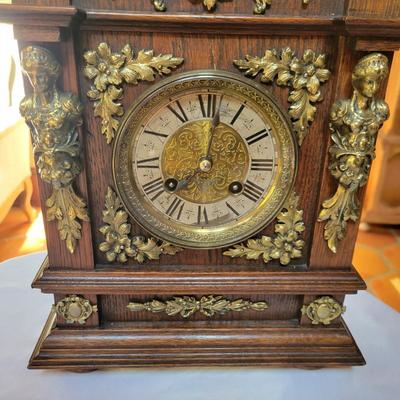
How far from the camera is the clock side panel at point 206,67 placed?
68 centimetres

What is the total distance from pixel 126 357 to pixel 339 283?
1.40 feet

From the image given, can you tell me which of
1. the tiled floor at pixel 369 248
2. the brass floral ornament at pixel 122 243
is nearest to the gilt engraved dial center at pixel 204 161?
the brass floral ornament at pixel 122 243

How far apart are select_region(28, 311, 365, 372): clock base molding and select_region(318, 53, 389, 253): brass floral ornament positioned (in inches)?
12.0

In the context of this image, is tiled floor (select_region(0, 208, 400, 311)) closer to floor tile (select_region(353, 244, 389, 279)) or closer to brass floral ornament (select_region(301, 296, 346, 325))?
floor tile (select_region(353, 244, 389, 279))

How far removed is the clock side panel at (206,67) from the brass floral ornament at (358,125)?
1.2 inches

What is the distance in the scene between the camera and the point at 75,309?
2.74 ft

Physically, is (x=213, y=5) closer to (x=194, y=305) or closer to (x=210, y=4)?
(x=210, y=4)

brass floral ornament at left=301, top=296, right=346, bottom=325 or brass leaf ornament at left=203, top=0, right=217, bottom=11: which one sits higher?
brass leaf ornament at left=203, top=0, right=217, bottom=11

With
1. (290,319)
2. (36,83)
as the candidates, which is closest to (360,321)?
(290,319)

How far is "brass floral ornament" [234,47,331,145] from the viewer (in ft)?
2.26

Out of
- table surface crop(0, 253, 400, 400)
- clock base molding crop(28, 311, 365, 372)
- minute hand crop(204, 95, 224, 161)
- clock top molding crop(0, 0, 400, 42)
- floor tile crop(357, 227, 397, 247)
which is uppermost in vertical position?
clock top molding crop(0, 0, 400, 42)

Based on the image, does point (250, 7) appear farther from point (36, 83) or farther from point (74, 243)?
point (74, 243)

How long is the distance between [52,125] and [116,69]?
13 cm

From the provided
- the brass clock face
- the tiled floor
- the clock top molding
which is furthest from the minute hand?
the tiled floor
